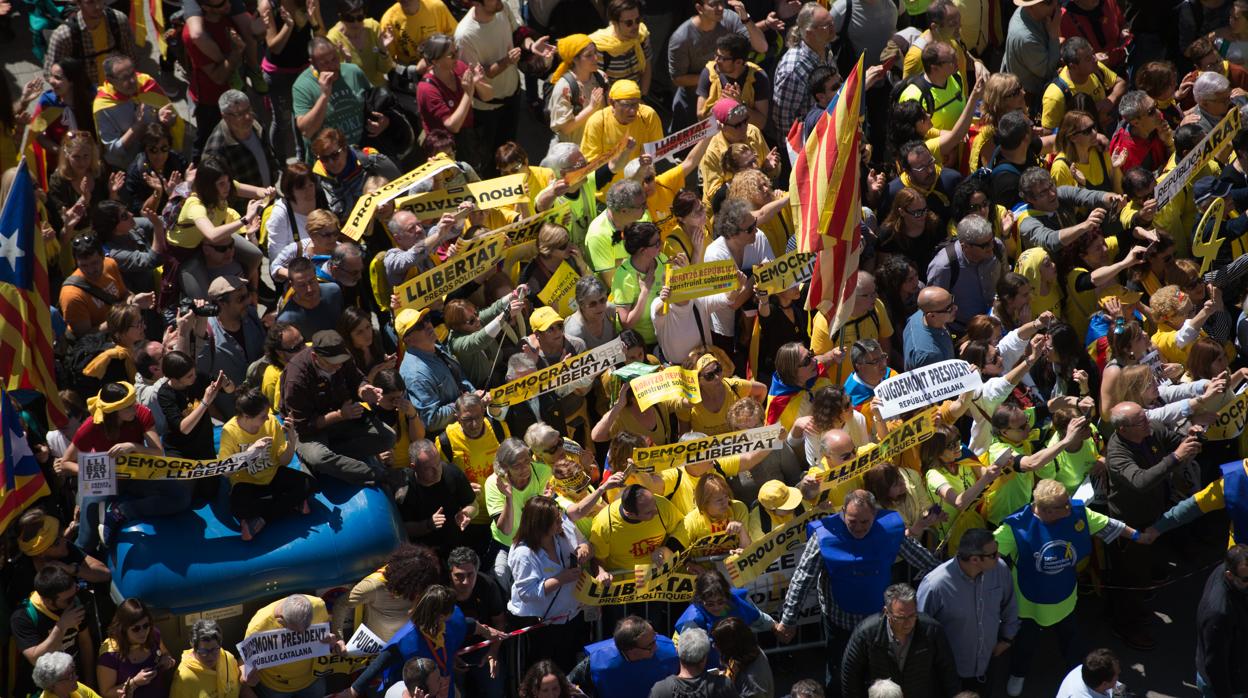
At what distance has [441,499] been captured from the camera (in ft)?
37.1

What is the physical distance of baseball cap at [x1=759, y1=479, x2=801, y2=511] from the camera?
11184mm

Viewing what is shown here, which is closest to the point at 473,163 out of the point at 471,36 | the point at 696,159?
the point at 471,36

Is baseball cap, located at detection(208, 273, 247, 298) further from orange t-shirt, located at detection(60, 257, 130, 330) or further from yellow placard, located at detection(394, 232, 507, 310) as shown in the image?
yellow placard, located at detection(394, 232, 507, 310)

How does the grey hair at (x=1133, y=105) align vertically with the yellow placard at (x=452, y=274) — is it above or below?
below

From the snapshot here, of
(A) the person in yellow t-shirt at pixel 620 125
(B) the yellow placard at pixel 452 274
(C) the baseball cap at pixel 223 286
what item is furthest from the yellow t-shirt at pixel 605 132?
(C) the baseball cap at pixel 223 286

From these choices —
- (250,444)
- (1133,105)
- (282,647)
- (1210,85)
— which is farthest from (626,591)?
(1210,85)

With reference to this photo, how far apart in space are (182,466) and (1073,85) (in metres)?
7.30

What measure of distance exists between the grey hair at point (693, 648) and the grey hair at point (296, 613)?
195cm

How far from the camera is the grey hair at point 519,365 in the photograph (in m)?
11.7

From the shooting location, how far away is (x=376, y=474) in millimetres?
11250

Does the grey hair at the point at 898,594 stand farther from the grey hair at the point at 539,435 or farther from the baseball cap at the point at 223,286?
the baseball cap at the point at 223,286

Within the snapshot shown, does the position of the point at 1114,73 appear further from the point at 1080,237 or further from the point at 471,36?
the point at 471,36

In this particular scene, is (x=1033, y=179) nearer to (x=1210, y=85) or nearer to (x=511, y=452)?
(x=1210, y=85)

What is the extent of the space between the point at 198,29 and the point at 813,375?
5.45 m
